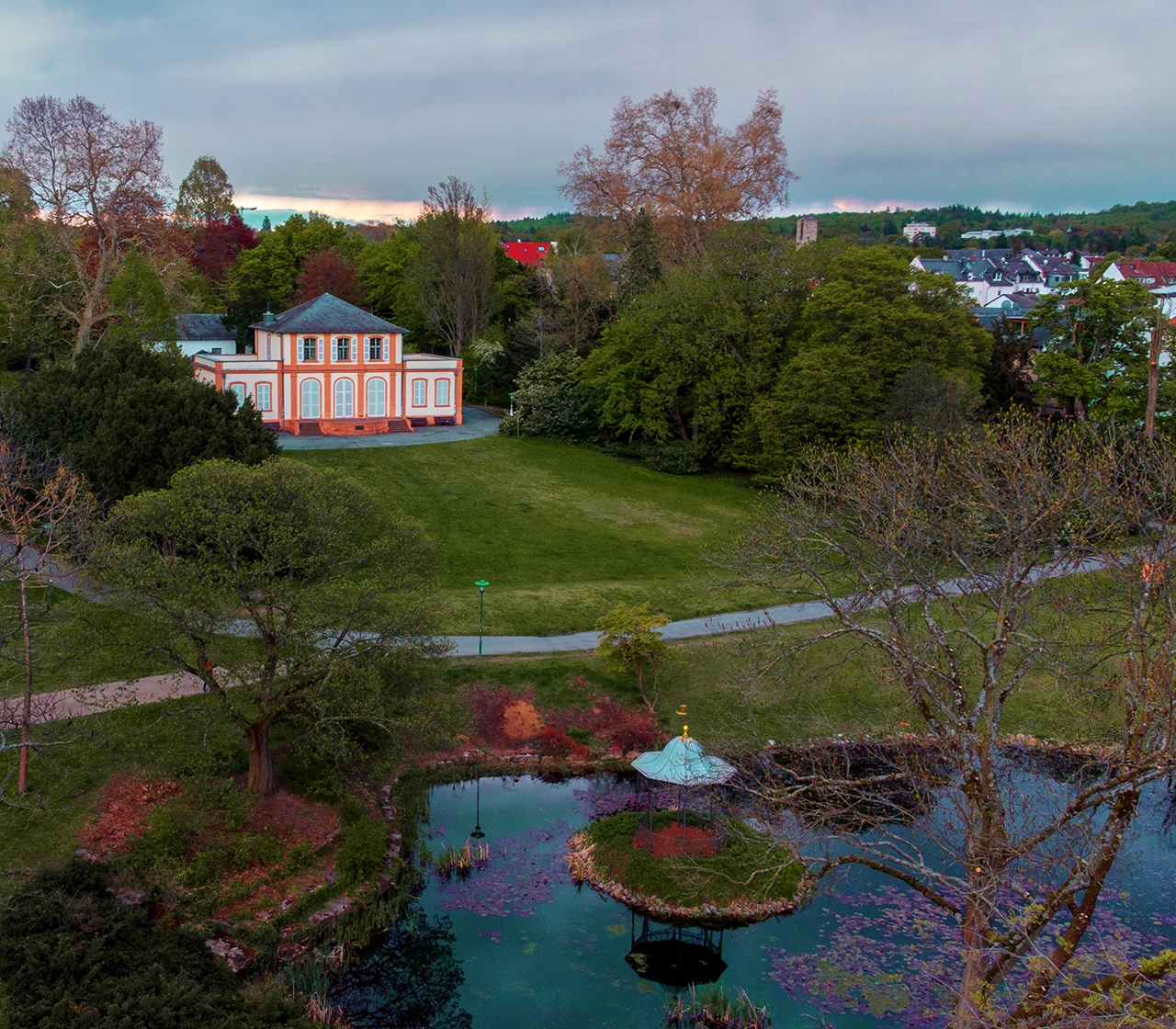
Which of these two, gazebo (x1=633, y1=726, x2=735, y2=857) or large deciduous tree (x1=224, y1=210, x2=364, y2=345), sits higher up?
large deciduous tree (x1=224, y1=210, x2=364, y2=345)

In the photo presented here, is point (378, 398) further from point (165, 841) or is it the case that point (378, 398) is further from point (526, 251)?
point (526, 251)

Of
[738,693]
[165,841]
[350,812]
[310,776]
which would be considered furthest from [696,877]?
[165,841]

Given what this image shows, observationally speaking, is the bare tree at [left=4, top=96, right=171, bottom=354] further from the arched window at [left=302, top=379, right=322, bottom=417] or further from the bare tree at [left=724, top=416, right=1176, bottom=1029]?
the bare tree at [left=724, top=416, right=1176, bottom=1029]

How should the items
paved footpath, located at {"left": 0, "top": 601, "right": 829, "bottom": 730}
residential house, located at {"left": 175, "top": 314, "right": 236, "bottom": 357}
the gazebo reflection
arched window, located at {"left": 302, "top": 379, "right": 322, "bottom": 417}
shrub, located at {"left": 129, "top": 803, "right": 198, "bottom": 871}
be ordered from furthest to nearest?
residential house, located at {"left": 175, "top": 314, "right": 236, "bottom": 357} < arched window, located at {"left": 302, "top": 379, "right": 322, "bottom": 417} < paved footpath, located at {"left": 0, "top": 601, "right": 829, "bottom": 730} < shrub, located at {"left": 129, "top": 803, "right": 198, "bottom": 871} < the gazebo reflection

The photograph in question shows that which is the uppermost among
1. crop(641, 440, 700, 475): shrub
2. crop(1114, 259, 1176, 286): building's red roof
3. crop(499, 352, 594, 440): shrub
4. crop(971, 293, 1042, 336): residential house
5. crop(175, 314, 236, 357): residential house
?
crop(1114, 259, 1176, 286): building's red roof

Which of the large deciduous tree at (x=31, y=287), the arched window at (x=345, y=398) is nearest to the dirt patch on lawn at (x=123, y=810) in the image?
the large deciduous tree at (x=31, y=287)

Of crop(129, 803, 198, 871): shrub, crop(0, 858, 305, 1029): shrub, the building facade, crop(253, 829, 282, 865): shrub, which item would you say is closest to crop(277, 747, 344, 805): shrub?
crop(253, 829, 282, 865): shrub

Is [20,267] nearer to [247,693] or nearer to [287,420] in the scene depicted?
[287,420]

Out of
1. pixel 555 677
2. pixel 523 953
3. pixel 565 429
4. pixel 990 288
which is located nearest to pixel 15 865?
pixel 523 953
